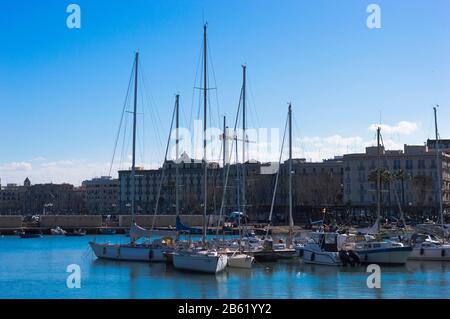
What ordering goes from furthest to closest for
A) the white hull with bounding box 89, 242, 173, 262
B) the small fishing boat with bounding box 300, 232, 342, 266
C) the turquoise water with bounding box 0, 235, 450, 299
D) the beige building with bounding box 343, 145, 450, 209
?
the beige building with bounding box 343, 145, 450, 209 < the white hull with bounding box 89, 242, 173, 262 < the small fishing boat with bounding box 300, 232, 342, 266 < the turquoise water with bounding box 0, 235, 450, 299

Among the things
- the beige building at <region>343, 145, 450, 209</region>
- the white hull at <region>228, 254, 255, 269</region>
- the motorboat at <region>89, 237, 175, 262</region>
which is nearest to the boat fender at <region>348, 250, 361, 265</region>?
the white hull at <region>228, 254, 255, 269</region>

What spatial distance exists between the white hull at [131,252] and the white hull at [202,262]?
25.5 ft

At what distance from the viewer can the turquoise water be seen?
4772 cm

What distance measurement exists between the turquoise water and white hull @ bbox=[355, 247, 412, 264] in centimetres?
98

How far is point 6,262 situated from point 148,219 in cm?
7497

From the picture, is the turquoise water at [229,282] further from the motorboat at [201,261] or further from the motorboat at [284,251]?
the motorboat at [284,251]

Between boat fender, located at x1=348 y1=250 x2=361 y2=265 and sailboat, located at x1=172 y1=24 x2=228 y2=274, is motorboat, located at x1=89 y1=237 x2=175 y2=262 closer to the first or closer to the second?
sailboat, located at x1=172 y1=24 x2=228 y2=274

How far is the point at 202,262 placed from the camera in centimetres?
5669

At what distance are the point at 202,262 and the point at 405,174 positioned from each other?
106 meters

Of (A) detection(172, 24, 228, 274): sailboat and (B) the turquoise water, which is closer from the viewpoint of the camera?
(B) the turquoise water

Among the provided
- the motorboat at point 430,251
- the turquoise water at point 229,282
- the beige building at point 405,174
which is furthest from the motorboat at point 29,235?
the motorboat at point 430,251

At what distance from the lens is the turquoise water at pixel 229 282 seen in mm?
47719

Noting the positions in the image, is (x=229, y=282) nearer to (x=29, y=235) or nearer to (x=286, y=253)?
(x=286, y=253)
